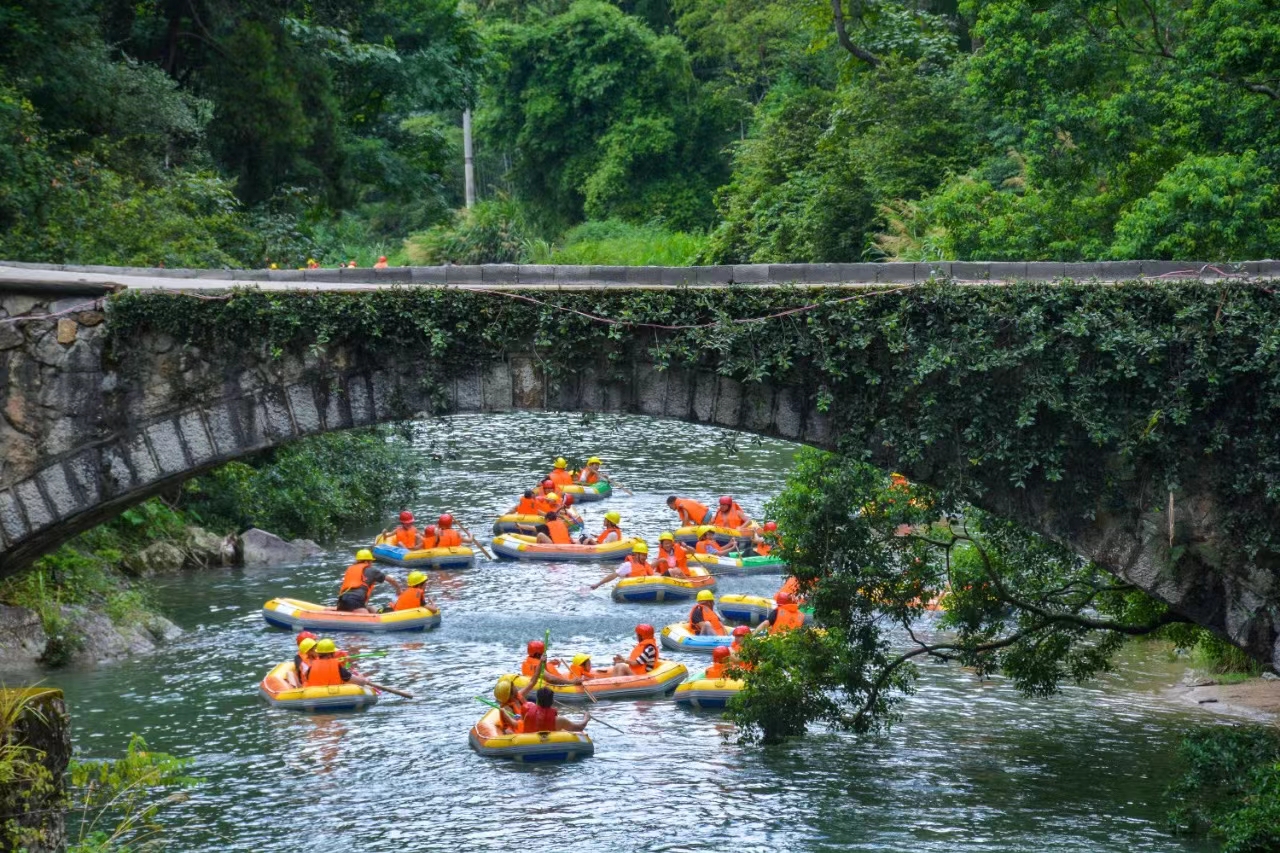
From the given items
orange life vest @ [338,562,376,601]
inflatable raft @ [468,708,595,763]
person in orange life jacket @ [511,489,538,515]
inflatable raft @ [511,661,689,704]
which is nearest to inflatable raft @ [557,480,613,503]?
person in orange life jacket @ [511,489,538,515]

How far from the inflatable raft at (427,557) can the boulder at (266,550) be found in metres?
1.17

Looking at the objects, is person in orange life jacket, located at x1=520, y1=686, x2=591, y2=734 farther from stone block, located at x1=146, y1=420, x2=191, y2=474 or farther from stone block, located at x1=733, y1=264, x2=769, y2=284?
stone block, located at x1=733, y1=264, x2=769, y2=284

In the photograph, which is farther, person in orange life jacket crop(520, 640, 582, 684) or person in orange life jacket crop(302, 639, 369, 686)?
person in orange life jacket crop(302, 639, 369, 686)

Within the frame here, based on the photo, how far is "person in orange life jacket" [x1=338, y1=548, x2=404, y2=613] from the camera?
61.1 ft

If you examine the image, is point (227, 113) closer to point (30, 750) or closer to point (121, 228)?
point (121, 228)

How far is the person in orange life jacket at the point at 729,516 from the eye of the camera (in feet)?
74.2

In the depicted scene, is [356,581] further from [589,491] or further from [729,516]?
[589,491]

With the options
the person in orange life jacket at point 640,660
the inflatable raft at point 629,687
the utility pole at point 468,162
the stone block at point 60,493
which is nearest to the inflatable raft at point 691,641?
the person in orange life jacket at point 640,660

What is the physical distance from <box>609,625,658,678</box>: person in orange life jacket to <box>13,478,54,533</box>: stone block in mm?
6978

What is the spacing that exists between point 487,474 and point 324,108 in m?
7.29

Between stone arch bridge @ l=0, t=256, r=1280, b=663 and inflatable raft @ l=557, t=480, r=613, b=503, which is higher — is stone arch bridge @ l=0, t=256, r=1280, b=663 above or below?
above

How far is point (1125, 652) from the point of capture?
18.0m

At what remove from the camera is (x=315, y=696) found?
50.0 feet

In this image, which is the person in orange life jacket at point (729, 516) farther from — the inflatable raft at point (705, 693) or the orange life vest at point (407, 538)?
the inflatable raft at point (705, 693)
